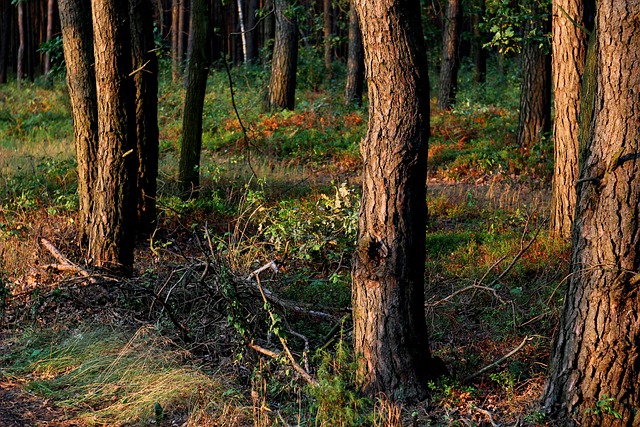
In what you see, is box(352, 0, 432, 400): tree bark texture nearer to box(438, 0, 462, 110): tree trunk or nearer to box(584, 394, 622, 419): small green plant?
box(584, 394, 622, 419): small green plant

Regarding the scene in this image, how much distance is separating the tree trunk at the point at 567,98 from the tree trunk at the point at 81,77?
5646 mm

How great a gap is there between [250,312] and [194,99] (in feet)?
16.7

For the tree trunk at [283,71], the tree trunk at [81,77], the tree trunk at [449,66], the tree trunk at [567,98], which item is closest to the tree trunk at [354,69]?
the tree trunk at [283,71]

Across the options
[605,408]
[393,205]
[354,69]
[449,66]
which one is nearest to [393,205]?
[393,205]

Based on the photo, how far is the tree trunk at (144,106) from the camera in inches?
393

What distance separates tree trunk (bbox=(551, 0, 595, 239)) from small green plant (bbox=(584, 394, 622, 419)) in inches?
181

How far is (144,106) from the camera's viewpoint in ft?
32.9

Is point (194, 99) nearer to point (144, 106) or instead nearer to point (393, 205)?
point (144, 106)

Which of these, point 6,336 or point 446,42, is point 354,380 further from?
point 446,42

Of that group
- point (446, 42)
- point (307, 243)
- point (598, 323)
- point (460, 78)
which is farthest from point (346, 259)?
point (460, 78)

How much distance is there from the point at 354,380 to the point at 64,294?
11.8 feet

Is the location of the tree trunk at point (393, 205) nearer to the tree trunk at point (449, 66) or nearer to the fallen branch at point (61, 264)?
the fallen branch at point (61, 264)

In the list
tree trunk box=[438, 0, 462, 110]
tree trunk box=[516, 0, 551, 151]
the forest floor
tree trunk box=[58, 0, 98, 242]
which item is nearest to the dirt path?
the forest floor

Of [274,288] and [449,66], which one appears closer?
[274,288]
